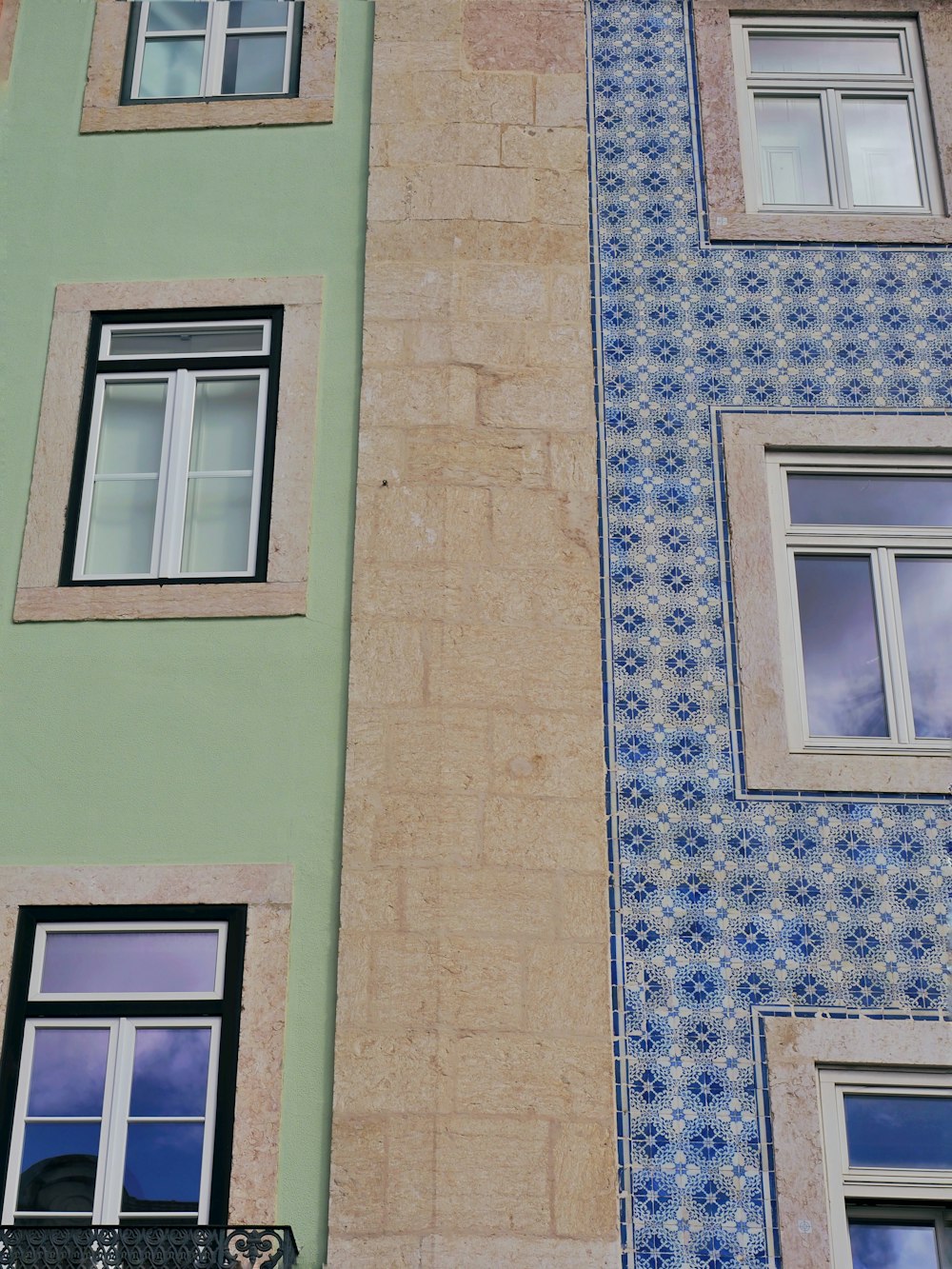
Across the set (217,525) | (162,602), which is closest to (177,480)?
(217,525)

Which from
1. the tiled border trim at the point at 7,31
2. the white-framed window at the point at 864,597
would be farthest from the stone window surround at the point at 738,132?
the tiled border trim at the point at 7,31

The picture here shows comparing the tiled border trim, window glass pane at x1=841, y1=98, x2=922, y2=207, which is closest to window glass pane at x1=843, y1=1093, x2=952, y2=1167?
window glass pane at x1=841, y1=98, x2=922, y2=207

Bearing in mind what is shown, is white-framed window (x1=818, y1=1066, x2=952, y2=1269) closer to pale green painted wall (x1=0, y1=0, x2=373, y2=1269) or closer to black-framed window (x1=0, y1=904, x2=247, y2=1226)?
pale green painted wall (x1=0, y1=0, x2=373, y2=1269)

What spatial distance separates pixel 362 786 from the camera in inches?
308

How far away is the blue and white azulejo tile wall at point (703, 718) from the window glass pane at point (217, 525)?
1.66 m

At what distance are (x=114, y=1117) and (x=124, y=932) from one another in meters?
0.75

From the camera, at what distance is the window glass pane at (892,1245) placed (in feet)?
23.3

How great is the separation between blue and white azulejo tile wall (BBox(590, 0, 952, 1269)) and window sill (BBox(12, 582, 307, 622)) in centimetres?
144

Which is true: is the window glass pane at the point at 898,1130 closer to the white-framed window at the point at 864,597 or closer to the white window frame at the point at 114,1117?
the white-framed window at the point at 864,597

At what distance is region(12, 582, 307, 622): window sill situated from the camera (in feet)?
27.0

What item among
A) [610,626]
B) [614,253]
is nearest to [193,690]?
[610,626]

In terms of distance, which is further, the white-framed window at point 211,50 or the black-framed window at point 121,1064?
the white-framed window at point 211,50

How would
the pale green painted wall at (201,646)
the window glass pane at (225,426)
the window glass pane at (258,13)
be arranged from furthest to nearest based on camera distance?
the window glass pane at (258,13) < the window glass pane at (225,426) < the pale green painted wall at (201,646)

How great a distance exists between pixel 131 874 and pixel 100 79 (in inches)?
174
